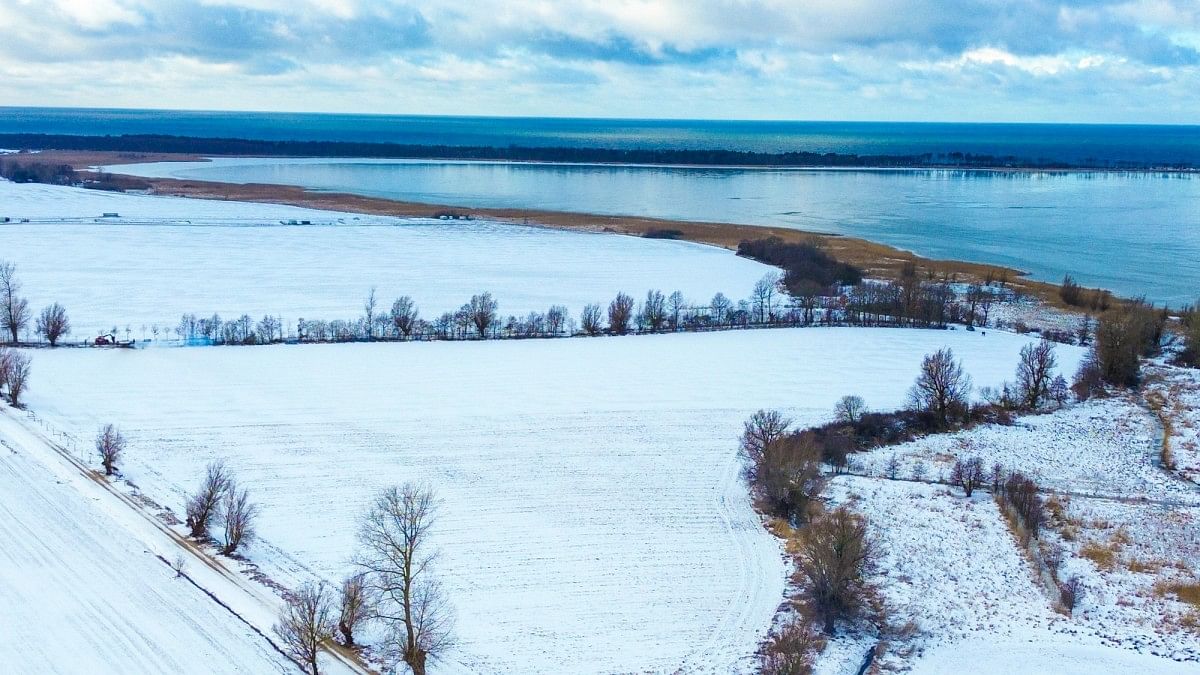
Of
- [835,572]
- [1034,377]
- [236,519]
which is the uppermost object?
[1034,377]

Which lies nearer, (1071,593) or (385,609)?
(385,609)

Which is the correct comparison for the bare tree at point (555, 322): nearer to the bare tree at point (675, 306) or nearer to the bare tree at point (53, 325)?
the bare tree at point (675, 306)

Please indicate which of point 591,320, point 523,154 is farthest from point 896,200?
point 523,154

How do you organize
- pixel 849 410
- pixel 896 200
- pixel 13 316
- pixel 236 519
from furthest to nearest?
pixel 896 200 < pixel 13 316 < pixel 849 410 < pixel 236 519

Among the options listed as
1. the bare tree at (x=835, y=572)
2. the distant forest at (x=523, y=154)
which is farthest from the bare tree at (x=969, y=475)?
the distant forest at (x=523, y=154)

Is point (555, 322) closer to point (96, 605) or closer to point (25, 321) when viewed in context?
point (25, 321)

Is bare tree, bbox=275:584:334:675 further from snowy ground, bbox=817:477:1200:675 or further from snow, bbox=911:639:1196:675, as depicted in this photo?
snow, bbox=911:639:1196:675
